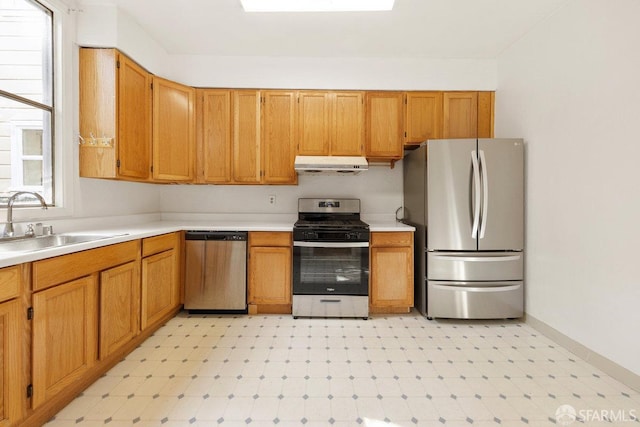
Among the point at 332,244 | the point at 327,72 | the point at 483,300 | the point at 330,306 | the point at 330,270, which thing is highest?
the point at 327,72

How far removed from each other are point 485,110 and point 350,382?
3080 mm

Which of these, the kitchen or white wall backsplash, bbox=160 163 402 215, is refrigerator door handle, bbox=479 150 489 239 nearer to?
the kitchen

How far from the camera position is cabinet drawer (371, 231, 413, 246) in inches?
118

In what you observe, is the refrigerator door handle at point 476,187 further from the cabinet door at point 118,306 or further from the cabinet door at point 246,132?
the cabinet door at point 118,306

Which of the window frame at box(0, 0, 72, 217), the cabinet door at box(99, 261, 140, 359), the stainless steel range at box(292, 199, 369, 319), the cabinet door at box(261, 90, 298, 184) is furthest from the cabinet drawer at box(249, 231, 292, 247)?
the window frame at box(0, 0, 72, 217)

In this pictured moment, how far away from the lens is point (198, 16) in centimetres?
259

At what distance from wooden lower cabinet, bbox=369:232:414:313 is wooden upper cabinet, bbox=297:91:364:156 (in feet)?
3.35

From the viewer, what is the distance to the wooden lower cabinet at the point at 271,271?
3006 millimetres

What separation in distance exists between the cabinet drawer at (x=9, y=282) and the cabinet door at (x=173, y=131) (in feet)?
5.48

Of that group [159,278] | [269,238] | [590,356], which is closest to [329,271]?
[269,238]

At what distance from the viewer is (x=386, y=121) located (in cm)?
A: 331

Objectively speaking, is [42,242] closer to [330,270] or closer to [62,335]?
[62,335]

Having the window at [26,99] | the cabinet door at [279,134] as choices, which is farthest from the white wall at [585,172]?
the window at [26,99]
